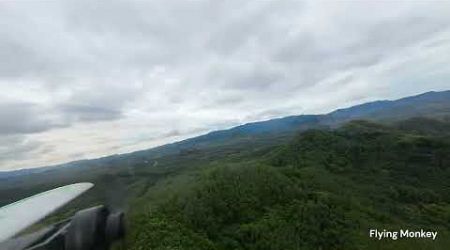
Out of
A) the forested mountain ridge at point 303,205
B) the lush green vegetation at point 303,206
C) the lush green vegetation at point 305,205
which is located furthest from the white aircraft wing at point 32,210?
the forested mountain ridge at point 303,205

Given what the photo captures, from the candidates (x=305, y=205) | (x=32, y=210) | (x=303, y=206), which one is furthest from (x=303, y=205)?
(x=32, y=210)

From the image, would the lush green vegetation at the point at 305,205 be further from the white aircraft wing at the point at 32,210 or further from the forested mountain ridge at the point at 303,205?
the white aircraft wing at the point at 32,210

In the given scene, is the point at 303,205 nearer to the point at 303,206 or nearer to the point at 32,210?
the point at 303,206

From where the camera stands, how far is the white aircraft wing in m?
9.64

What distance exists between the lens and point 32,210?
11.3 meters

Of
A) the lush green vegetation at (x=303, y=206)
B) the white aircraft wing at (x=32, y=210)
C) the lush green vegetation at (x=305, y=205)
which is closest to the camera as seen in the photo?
the white aircraft wing at (x=32, y=210)

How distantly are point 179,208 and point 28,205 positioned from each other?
244 ft

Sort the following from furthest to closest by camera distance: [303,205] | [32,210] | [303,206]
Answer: [303,205] → [303,206] → [32,210]

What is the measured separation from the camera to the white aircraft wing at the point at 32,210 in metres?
9.64

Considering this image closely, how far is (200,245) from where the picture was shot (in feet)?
222

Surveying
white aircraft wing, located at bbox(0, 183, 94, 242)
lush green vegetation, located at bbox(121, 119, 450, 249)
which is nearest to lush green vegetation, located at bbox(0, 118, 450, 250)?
lush green vegetation, located at bbox(121, 119, 450, 249)

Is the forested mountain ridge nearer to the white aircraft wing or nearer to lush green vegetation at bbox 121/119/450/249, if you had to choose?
lush green vegetation at bbox 121/119/450/249

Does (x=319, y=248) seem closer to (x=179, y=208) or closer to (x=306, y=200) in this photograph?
(x=306, y=200)

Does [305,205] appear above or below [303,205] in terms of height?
below
